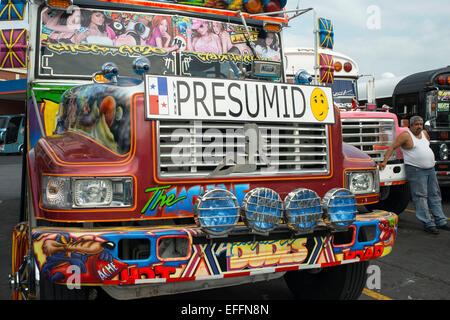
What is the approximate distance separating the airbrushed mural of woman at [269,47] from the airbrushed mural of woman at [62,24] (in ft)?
5.75

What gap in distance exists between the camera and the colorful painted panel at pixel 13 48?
13.6 feet

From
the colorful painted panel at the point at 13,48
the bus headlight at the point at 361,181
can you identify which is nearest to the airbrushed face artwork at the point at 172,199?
the bus headlight at the point at 361,181

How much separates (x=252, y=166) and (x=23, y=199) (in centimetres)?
236

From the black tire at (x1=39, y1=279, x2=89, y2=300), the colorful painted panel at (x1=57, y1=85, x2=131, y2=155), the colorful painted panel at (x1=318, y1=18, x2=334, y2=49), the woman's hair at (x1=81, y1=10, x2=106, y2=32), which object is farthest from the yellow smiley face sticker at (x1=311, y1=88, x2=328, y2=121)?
the woman's hair at (x1=81, y1=10, x2=106, y2=32)

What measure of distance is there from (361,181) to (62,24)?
9.31 feet

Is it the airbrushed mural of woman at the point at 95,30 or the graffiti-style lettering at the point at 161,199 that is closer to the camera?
the graffiti-style lettering at the point at 161,199

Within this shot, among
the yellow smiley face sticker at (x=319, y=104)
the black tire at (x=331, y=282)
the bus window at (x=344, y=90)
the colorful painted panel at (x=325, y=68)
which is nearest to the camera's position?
the yellow smiley face sticker at (x=319, y=104)

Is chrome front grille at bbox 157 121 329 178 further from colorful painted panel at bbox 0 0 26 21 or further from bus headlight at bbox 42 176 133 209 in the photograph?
colorful painted panel at bbox 0 0 26 21

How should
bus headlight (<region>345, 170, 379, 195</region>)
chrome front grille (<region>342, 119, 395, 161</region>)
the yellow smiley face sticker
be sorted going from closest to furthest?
the yellow smiley face sticker, bus headlight (<region>345, 170, 379, 195</region>), chrome front grille (<region>342, 119, 395, 161</region>)

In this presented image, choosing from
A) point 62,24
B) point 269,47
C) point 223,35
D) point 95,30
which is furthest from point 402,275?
point 62,24

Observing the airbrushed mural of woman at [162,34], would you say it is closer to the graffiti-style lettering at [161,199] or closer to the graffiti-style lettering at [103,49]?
the graffiti-style lettering at [103,49]

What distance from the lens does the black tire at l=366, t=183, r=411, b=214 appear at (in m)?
7.49

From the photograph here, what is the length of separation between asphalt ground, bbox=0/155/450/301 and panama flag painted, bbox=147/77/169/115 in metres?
1.89

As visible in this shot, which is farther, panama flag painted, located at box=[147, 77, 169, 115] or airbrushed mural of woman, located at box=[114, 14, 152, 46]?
airbrushed mural of woman, located at box=[114, 14, 152, 46]
